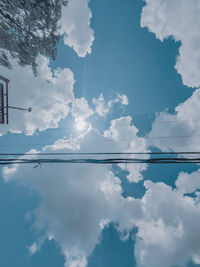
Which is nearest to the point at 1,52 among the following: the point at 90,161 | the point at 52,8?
the point at 52,8

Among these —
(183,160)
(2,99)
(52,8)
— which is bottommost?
(183,160)

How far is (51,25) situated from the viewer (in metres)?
7.89

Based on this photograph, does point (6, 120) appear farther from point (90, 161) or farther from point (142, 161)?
point (142, 161)

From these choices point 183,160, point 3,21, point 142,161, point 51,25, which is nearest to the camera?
point 183,160

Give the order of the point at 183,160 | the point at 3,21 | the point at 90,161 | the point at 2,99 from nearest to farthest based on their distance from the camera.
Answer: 1. the point at 183,160
2. the point at 90,161
3. the point at 3,21
4. the point at 2,99

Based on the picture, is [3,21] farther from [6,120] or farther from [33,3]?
[6,120]

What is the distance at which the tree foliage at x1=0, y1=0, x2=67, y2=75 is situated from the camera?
684 centimetres

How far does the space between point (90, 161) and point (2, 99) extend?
10105 mm

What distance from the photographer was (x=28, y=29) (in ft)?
25.4

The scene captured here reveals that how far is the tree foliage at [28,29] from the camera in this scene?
269 inches

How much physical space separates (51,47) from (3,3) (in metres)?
3.11

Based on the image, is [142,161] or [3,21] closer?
[142,161]

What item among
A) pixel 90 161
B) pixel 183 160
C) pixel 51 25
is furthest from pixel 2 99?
pixel 183 160

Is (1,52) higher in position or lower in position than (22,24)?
lower
